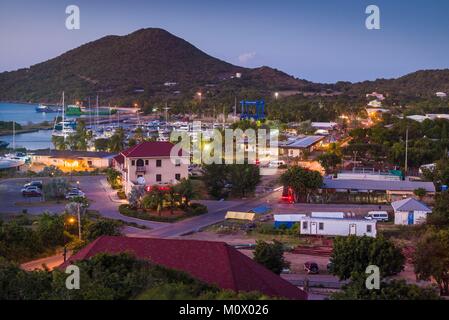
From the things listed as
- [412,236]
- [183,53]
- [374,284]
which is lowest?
→ [412,236]

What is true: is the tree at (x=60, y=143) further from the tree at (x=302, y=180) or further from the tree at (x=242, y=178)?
the tree at (x=302, y=180)

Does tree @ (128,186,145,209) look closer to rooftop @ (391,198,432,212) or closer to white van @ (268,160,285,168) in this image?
rooftop @ (391,198,432,212)

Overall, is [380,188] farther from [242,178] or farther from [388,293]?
[388,293]

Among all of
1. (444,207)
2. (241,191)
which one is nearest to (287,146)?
(241,191)

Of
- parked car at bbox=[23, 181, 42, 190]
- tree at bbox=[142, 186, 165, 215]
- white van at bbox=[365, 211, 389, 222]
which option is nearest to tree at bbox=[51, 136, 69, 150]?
parked car at bbox=[23, 181, 42, 190]

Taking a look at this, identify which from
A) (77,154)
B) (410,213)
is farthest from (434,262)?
(77,154)
